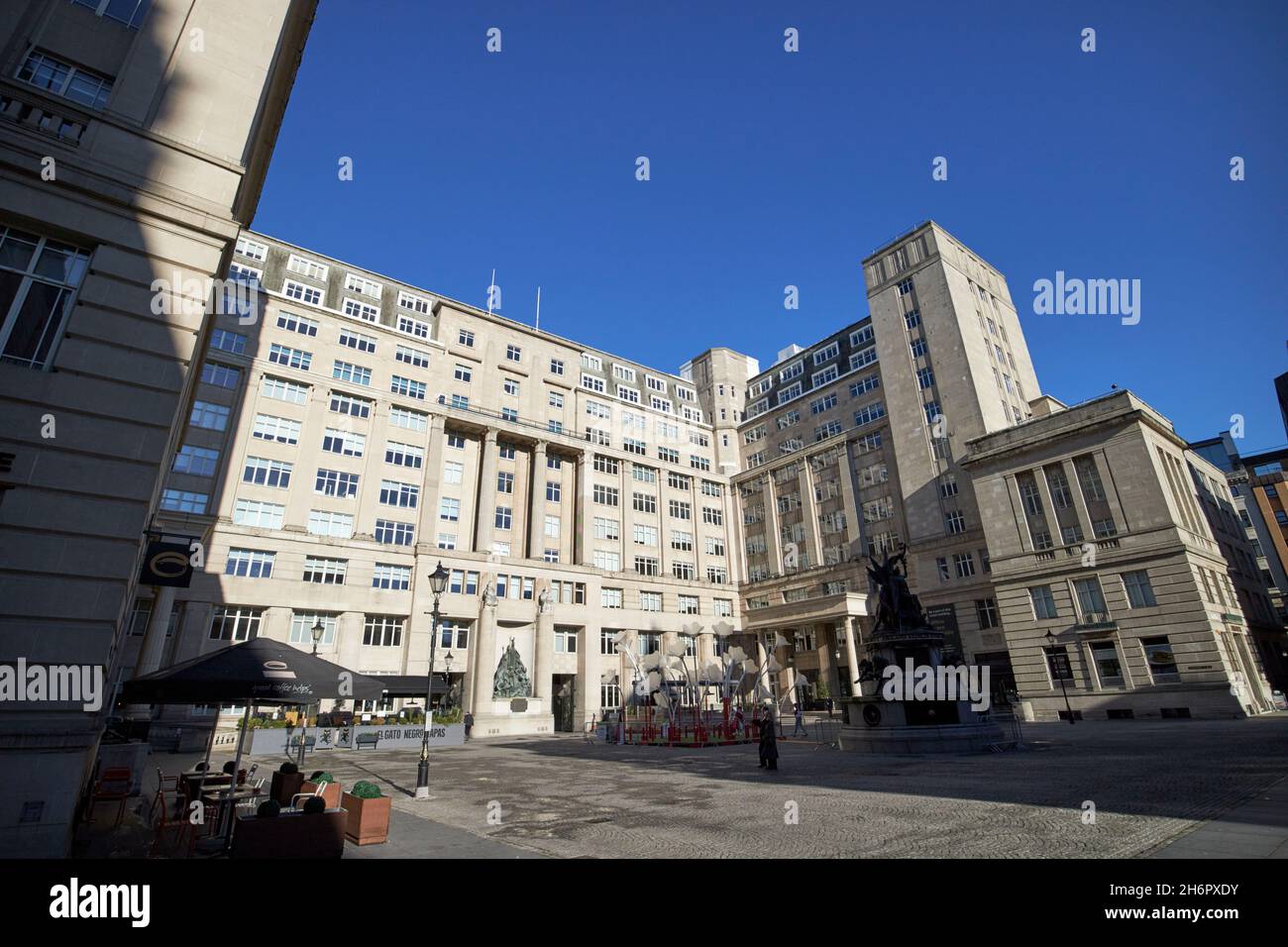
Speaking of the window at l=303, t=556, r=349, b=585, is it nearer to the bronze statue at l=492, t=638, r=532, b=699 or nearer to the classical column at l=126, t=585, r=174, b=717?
the classical column at l=126, t=585, r=174, b=717

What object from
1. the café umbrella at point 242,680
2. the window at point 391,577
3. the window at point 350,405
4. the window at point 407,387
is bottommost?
the café umbrella at point 242,680

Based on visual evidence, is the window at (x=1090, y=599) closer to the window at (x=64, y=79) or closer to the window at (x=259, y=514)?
the window at (x=64, y=79)

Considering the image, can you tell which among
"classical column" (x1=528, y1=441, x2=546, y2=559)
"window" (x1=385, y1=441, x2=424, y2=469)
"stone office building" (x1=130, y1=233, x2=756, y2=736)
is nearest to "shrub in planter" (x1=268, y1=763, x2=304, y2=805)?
"stone office building" (x1=130, y1=233, x2=756, y2=736)

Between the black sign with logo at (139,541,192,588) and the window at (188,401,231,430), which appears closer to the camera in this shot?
the black sign with logo at (139,541,192,588)

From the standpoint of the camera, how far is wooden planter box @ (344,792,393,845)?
374 inches

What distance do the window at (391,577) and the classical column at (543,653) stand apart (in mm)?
10496

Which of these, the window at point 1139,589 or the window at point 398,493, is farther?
the window at point 398,493

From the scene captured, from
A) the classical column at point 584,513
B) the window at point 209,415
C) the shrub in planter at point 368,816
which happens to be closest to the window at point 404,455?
the window at point 209,415

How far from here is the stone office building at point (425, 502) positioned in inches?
1583

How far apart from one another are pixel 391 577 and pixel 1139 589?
49578 mm

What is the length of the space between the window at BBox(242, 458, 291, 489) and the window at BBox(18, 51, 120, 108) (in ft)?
113

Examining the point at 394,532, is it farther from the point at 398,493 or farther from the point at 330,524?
the point at 330,524
